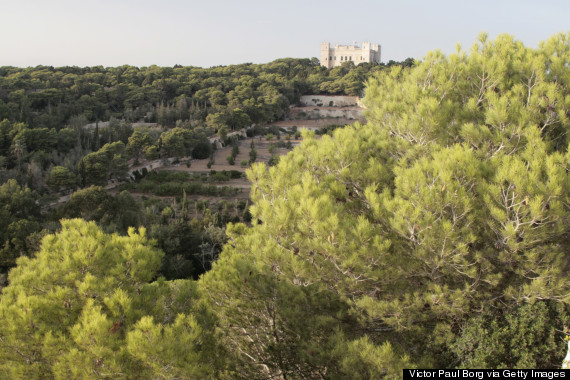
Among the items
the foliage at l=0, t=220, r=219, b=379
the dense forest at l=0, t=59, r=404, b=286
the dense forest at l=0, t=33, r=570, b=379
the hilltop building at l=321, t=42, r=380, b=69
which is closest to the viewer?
the foliage at l=0, t=220, r=219, b=379

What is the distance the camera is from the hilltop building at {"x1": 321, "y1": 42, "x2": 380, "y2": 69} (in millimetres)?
71625

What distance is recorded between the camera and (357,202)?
16.4 feet

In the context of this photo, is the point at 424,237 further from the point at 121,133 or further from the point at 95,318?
the point at 121,133

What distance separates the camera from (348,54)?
72562 millimetres

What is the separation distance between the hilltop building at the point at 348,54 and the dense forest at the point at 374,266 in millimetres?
69899

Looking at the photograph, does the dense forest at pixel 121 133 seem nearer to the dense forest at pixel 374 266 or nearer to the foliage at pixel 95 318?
the dense forest at pixel 374 266

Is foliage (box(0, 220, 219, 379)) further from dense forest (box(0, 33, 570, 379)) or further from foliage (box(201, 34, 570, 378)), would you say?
foliage (box(201, 34, 570, 378))

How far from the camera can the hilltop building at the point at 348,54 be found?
71.6 metres

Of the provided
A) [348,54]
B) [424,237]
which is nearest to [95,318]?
[424,237]

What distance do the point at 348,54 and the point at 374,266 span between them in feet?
238

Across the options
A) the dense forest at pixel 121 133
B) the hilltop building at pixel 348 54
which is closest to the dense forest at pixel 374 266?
the dense forest at pixel 121 133

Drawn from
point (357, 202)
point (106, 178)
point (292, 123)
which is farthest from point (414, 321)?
point (292, 123)

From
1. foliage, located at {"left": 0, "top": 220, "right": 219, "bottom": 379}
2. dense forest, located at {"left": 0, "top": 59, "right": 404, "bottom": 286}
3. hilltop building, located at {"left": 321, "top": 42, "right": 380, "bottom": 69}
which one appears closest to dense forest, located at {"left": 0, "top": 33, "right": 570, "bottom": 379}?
foliage, located at {"left": 0, "top": 220, "right": 219, "bottom": 379}

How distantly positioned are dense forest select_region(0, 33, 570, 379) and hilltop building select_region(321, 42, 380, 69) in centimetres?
6990
